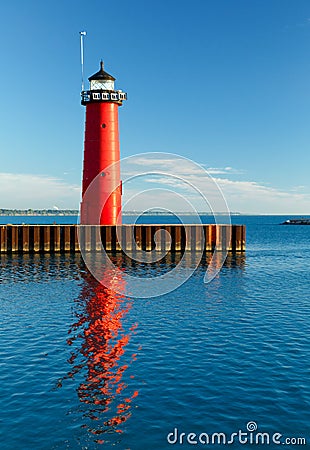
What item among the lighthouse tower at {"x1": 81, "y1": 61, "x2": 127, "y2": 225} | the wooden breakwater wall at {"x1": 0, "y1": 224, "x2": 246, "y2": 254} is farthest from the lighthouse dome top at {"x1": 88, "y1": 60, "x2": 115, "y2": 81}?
the wooden breakwater wall at {"x1": 0, "y1": 224, "x2": 246, "y2": 254}

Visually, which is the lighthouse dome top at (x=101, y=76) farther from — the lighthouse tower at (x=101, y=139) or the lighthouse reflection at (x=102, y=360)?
the lighthouse reflection at (x=102, y=360)

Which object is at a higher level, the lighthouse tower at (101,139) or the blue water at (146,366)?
the lighthouse tower at (101,139)

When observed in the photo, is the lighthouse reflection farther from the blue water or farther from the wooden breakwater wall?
the wooden breakwater wall

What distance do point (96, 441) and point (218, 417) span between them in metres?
3.38

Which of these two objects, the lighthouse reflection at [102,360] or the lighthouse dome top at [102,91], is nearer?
the lighthouse reflection at [102,360]

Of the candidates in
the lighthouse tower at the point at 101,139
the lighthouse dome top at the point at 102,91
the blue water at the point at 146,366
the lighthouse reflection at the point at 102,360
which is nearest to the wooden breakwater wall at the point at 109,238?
the lighthouse tower at the point at 101,139

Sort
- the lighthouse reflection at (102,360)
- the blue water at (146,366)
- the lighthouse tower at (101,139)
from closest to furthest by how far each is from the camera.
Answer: the blue water at (146,366) → the lighthouse reflection at (102,360) → the lighthouse tower at (101,139)

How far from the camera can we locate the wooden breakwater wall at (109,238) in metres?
43.9

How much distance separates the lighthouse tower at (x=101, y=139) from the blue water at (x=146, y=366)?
17.2 meters

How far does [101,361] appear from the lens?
1567 cm

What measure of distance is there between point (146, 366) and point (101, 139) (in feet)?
102

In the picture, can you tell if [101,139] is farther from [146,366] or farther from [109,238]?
[146,366]

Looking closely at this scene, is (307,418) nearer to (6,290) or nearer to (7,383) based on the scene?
(7,383)

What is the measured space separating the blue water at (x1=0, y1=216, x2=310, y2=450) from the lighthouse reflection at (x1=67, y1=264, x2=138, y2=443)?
4 cm
